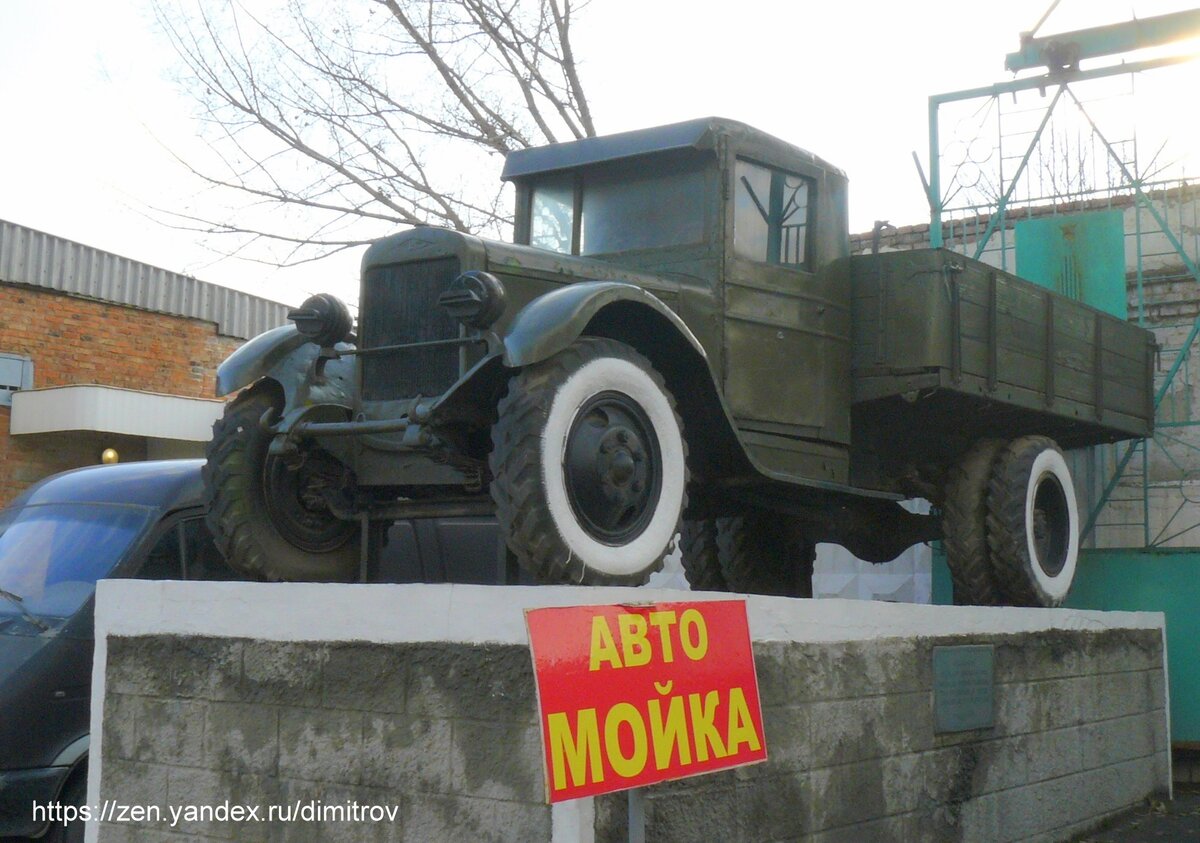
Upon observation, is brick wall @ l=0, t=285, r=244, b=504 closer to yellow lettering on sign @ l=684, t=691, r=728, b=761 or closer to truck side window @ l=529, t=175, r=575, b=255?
truck side window @ l=529, t=175, r=575, b=255

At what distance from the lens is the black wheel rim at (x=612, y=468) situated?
476 centimetres

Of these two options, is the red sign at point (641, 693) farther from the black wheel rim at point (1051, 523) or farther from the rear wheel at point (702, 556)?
the black wheel rim at point (1051, 523)

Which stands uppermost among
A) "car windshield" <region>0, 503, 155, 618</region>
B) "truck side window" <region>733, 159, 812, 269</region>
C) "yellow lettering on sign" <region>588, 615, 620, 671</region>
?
"truck side window" <region>733, 159, 812, 269</region>

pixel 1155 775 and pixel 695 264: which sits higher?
pixel 695 264

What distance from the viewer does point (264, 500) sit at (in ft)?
18.5

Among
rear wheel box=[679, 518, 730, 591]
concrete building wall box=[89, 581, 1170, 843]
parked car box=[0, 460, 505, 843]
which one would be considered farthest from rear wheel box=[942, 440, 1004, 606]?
parked car box=[0, 460, 505, 843]

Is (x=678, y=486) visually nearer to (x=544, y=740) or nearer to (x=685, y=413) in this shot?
(x=685, y=413)

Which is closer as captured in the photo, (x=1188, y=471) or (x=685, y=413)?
(x=685, y=413)

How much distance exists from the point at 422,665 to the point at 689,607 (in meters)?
0.91

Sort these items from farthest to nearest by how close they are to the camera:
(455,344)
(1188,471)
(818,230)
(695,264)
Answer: (1188,471) < (818,230) < (695,264) < (455,344)

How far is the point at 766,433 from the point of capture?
6.25m

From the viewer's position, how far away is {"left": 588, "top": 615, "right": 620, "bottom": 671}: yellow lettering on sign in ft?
11.8

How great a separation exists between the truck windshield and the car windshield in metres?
2.61

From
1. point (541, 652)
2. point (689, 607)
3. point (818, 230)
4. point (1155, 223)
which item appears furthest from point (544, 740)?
point (1155, 223)
